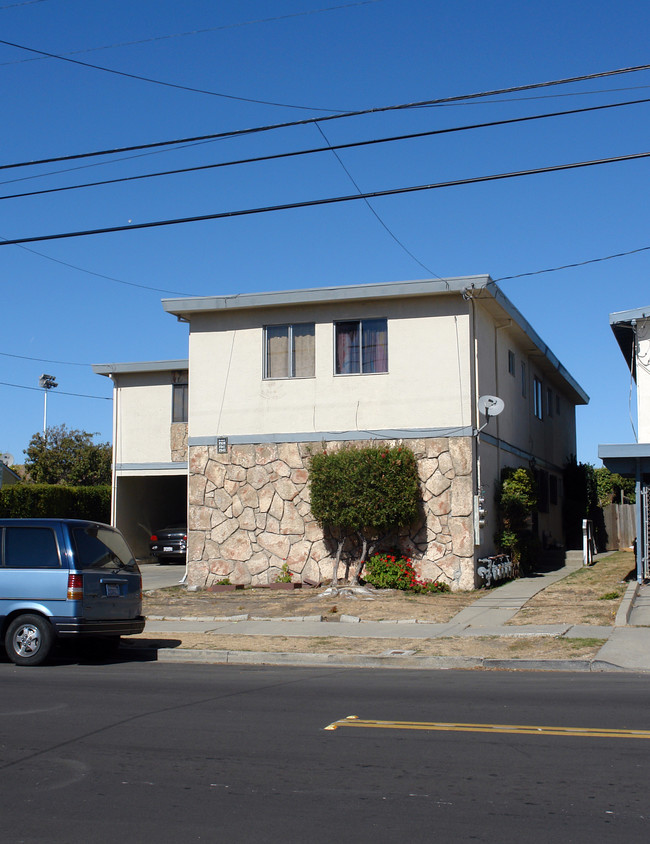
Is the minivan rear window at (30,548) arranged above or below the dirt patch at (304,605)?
above

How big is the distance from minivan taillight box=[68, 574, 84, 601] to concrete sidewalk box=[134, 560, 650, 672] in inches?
74.4

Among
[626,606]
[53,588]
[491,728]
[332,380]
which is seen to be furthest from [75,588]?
[332,380]

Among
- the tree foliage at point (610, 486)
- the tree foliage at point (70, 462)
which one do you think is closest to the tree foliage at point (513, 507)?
the tree foliage at point (610, 486)

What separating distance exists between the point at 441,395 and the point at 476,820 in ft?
46.9

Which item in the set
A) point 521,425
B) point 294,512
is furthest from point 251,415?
point 521,425

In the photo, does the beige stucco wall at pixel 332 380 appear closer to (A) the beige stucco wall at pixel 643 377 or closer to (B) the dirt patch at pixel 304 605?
(A) the beige stucco wall at pixel 643 377

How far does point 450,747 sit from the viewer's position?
6.89m

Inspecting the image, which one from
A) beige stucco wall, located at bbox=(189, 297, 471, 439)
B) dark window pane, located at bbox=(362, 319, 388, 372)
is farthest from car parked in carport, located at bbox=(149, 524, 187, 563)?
dark window pane, located at bbox=(362, 319, 388, 372)

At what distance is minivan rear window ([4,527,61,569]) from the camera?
453 inches

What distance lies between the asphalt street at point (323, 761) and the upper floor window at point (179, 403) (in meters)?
17.8

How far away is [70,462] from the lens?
46.3 m

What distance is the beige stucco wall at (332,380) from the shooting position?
62.8 ft

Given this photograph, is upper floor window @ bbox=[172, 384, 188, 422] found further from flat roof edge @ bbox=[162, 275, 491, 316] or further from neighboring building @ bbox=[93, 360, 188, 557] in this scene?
flat roof edge @ bbox=[162, 275, 491, 316]

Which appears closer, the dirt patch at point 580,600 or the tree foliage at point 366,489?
the dirt patch at point 580,600
